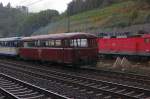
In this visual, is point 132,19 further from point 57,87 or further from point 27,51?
point 57,87

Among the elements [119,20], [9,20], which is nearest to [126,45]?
[119,20]

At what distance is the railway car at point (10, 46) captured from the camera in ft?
120

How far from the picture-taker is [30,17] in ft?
357

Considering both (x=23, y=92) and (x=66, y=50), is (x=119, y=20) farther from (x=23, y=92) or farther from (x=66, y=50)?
(x=23, y=92)

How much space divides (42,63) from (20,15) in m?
93.8

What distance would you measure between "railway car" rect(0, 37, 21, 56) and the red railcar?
868 cm

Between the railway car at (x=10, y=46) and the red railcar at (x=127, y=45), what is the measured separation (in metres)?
8.68

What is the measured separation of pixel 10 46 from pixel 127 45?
45.5 feet

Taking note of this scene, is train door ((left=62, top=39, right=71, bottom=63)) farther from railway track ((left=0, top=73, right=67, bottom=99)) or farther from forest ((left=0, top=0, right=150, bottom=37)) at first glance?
forest ((left=0, top=0, right=150, bottom=37))

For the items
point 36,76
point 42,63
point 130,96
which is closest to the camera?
point 130,96

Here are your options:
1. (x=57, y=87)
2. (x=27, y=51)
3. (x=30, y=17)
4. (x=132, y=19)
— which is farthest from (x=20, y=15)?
(x=57, y=87)

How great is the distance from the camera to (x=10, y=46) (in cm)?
3912

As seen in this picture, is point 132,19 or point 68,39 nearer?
point 68,39

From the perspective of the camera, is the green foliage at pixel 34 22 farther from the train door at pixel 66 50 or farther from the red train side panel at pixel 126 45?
the train door at pixel 66 50
